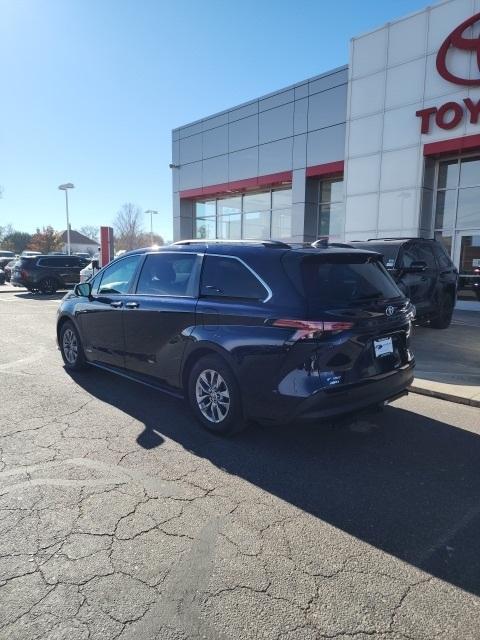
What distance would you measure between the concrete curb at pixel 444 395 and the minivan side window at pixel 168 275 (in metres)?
3.07

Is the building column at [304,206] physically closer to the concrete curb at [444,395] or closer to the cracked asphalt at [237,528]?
the concrete curb at [444,395]

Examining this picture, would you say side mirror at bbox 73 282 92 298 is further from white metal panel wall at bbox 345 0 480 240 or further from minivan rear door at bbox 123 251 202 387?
white metal panel wall at bbox 345 0 480 240

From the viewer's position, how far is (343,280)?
3953 millimetres

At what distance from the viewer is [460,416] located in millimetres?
4828

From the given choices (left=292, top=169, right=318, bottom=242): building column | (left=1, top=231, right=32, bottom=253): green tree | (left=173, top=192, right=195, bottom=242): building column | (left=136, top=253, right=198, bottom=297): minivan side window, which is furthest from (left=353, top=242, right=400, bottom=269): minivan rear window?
(left=1, top=231, right=32, bottom=253): green tree

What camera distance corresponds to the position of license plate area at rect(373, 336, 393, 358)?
386cm

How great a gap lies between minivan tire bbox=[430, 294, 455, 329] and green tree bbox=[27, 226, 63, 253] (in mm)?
68633

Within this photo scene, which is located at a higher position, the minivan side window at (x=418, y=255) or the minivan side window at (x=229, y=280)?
the minivan side window at (x=418, y=255)

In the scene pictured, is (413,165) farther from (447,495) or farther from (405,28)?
(447,495)

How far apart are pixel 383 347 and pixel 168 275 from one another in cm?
240

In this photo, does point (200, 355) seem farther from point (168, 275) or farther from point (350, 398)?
point (350, 398)

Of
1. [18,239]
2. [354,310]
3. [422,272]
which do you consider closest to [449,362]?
[422,272]

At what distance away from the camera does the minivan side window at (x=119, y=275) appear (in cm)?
554

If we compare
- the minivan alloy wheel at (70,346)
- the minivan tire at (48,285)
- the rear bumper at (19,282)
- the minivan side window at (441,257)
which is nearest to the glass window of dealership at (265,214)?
the minivan side window at (441,257)
